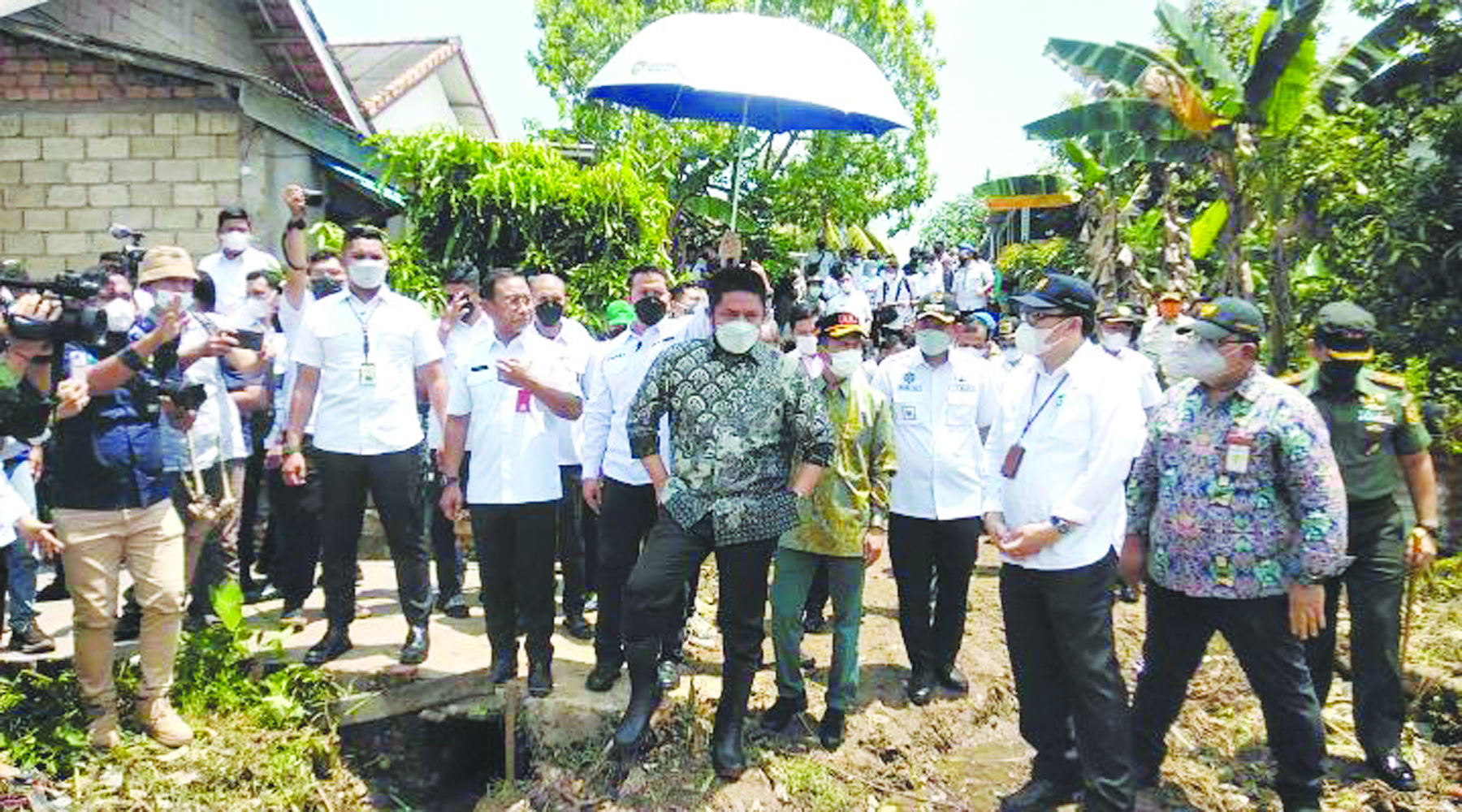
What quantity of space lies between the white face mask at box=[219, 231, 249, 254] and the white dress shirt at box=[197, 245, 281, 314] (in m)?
0.05

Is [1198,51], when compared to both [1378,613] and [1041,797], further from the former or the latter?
[1041,797]

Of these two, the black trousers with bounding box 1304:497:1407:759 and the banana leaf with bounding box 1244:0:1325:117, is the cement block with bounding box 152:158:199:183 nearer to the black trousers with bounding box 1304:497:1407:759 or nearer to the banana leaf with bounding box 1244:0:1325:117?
the black trousers with bounding box 1304:497:1407:759

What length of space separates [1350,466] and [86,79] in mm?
10426

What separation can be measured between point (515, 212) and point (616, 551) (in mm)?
4441

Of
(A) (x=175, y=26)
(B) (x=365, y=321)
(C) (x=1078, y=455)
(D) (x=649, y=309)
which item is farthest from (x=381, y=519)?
(A) (x=175, y=26)

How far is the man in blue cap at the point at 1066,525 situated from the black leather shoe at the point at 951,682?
1.24m

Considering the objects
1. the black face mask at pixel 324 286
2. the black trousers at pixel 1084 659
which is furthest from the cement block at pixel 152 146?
the black trousers at pixel 1084 659

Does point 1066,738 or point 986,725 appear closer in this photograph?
point 1066,738

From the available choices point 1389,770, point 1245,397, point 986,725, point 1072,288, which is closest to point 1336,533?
point 1245,397

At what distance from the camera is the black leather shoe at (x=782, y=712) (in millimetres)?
4672

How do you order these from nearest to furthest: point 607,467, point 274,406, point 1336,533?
1. point 1336,533
2. point 607,467
3. point 274,406

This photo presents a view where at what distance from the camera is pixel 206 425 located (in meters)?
5.34

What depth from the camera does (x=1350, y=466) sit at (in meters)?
4.38

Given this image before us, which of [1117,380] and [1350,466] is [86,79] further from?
[1350,466]
